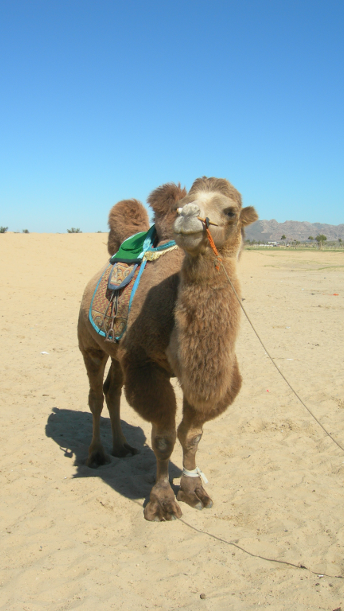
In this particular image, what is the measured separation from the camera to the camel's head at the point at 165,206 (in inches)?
155

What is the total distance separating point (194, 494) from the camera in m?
3.70

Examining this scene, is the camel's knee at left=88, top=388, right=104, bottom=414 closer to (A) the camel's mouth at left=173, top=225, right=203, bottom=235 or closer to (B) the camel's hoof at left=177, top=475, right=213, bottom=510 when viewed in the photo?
(B) the camel's hoof at left=177, top=475, right=213, bottom=510

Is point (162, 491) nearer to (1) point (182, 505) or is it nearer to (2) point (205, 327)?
(1) point (182, 505)

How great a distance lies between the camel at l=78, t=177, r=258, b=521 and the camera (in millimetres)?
3000

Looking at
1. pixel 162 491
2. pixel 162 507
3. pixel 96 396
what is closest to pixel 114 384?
pixel 96 396

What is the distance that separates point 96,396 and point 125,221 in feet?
6.05

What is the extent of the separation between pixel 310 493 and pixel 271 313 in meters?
9.57

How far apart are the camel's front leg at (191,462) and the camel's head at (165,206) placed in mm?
1420

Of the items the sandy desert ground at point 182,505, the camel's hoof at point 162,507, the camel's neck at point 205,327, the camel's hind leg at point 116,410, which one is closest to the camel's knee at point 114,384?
the camel's hind leg at point 116,410

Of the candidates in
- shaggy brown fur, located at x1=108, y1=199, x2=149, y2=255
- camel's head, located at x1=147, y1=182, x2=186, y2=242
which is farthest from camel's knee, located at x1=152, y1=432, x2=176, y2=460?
shaggy brown fur, located at x1=108, y1=199, x2=149, y2=255

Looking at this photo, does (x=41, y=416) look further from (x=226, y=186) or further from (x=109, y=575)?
(x=226, y=186)

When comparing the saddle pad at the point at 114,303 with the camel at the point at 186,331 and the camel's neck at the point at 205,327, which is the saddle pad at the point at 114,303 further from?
the camel's neck at the point at 205,327

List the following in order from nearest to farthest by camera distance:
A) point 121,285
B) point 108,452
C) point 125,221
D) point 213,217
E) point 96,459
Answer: point 213,217 → point 121,285 → point 96,459 → point 125,221 → point 108,452

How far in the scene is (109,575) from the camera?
108 inches
